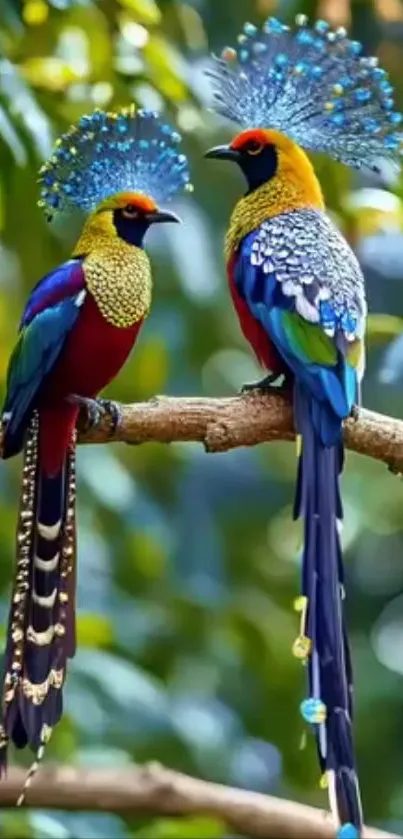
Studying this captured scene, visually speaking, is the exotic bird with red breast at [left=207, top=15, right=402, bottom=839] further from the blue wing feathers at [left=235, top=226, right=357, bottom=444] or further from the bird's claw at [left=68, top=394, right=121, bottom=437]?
the bird's claw at [left=68, top=394, right=121, bottom=437]

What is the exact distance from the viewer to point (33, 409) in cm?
173

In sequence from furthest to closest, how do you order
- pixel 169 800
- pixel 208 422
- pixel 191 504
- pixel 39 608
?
1. pixel 191 504
2. pixel 169 800
3. pixel 208 422
4. pixel 39 608

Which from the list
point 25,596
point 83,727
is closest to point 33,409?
point 25,596

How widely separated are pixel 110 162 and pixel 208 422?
0.88ft

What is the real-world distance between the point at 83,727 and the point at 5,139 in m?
0.98

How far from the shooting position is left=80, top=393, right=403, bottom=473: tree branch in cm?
176

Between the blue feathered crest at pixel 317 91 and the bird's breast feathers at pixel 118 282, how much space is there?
0.60 ft

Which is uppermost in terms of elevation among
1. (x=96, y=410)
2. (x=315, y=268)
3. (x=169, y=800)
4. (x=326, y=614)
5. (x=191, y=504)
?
A: (x=191, y=504)

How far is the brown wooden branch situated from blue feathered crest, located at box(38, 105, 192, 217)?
0.72 m

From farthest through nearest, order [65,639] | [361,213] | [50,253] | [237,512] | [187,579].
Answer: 1. [237,512]
2. [187,579]
3. [50,253]
4. [361,213]
5. [65,639]

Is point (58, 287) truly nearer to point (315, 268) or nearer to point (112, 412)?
point (112, 412)

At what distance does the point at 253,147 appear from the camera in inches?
70.2

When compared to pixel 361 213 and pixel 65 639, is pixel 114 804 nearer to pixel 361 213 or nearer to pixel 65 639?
pixel 65 639

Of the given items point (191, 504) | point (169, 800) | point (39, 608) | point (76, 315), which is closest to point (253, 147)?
point (76, 315)
